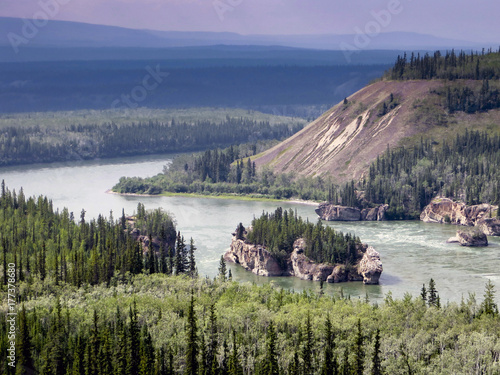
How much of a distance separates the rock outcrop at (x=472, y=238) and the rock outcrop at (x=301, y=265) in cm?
2875

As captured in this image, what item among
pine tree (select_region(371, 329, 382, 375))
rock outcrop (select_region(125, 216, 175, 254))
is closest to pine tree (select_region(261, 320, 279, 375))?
pine tree (select_region(371, 329, 382, 375))

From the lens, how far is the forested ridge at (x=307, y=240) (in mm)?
159500

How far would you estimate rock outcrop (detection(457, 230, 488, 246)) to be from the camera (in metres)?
182

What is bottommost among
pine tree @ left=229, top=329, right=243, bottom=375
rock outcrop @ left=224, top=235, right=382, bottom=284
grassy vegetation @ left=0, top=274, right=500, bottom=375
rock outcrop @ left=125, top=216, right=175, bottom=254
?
pine tree @ left=229, top=329, right=243, bottom=375

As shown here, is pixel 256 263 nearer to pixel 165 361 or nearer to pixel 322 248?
pixel 322 248

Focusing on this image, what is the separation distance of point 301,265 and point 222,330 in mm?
47631

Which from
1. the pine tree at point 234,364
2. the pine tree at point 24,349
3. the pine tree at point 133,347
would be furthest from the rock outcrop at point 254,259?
the pine tree at point 24,349

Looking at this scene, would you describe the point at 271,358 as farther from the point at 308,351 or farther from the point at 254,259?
the point at 254,259

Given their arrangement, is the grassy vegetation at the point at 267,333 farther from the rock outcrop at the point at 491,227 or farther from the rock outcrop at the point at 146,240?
the rock outcrop at the point at 491,227

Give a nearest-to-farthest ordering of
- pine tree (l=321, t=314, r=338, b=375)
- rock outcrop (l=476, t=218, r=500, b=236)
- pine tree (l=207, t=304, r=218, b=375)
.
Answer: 1. pine tree (l=321, t=314, r=338, b=375)
2. pine tree (l=207, t=304, r=218, b=375)
3. rock outcrop (l=476, t=218, r=500, b=236)

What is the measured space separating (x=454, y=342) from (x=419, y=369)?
6490 millimetres

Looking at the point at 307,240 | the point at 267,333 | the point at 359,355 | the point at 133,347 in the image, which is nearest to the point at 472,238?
the point at 307,240

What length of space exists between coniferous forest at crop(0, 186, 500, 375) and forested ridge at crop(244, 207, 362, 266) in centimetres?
2412

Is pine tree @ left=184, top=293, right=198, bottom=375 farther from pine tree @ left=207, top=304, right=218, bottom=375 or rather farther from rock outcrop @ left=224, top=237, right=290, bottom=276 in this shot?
rock outcrop @ left=224, top=237, right=290, bottom=276
